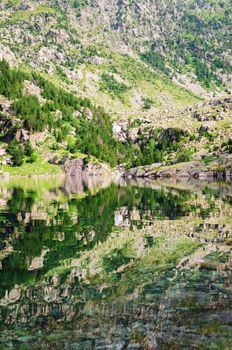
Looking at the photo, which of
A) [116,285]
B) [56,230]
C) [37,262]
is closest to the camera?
[116,285]

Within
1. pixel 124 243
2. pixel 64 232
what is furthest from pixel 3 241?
pixel 124 243

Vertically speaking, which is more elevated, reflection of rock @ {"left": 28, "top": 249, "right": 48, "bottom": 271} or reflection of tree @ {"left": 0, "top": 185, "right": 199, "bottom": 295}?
reflection of tree @ {"left": 0, "top": 185, "right": 199, "bottom": 295}

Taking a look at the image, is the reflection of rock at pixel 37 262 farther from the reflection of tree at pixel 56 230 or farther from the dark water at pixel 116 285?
the reflection of tree at pixel 56 230

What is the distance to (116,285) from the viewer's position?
25.7 metres

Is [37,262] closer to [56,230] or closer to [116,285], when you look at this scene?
[116,285]

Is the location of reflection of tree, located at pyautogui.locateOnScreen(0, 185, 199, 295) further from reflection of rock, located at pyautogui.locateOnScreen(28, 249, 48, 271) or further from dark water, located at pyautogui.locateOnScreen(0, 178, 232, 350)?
reflection of rock, located at pyautogui.locateOnScreen(28, 249, 48, 271)

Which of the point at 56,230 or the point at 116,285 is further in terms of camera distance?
the point at 56,230

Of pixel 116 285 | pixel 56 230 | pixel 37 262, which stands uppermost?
pixel 56 230

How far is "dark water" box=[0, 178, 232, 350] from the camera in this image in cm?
1800

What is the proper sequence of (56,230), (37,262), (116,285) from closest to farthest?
(116,285) < (37,262) < (56,230)

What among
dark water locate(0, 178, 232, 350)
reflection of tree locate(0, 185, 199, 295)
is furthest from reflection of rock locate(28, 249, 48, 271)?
reflection of tree locate(0, 185, 199, 295)

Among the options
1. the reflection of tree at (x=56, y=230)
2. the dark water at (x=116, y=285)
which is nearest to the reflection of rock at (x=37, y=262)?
the dark water at (x=116, y=285)

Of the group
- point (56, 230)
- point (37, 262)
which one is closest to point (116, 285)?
point (37, 262)

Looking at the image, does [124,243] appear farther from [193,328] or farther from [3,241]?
[193,328]
